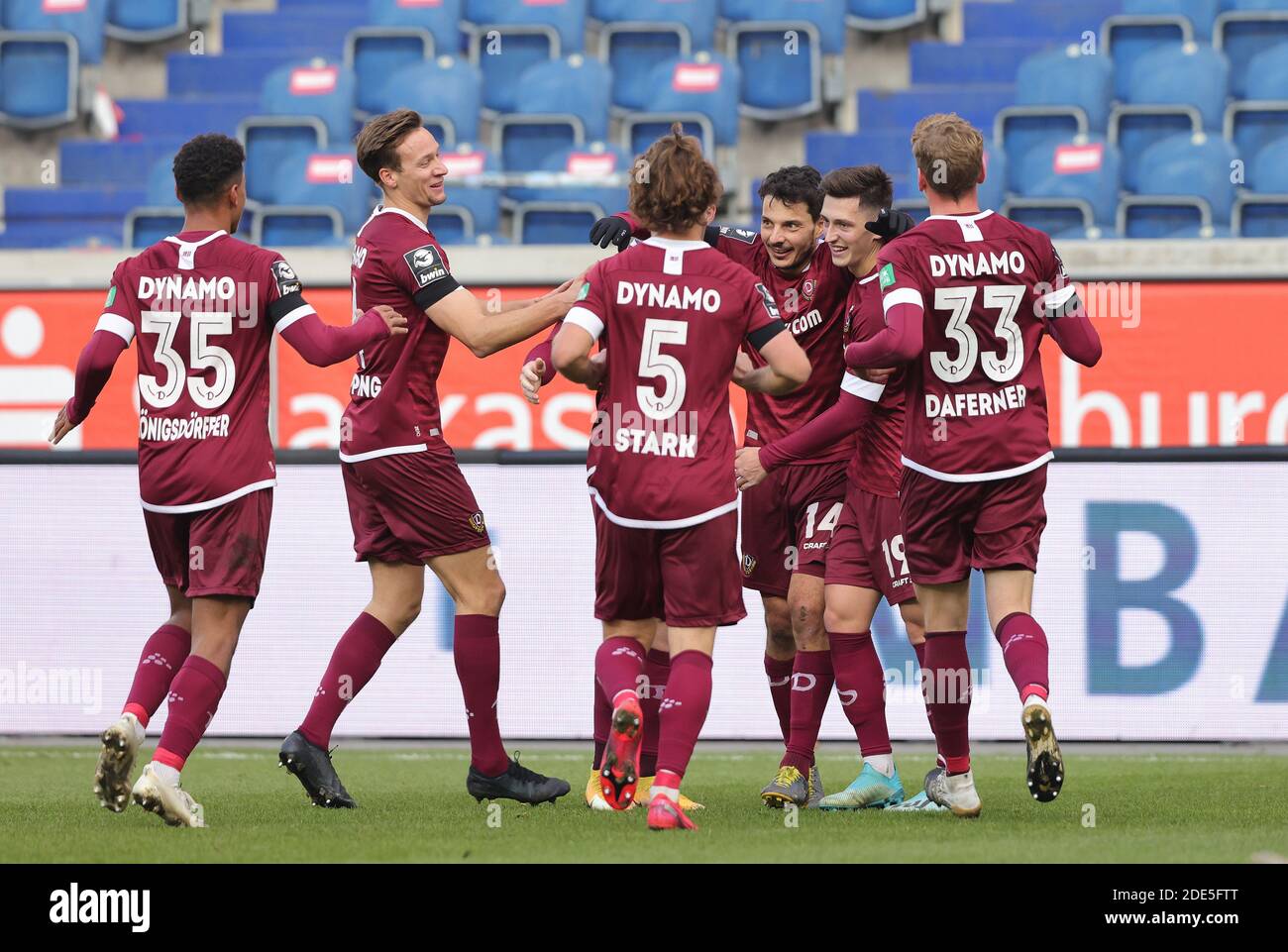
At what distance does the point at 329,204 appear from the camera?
38.5ft

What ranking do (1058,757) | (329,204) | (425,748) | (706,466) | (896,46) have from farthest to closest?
(896,46) → (329,204) → (425,748) → (706,466) → (1058,757)

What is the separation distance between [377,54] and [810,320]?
7.85 meters

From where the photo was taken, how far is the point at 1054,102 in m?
12.0

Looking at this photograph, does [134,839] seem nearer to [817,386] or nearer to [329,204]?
[817,386]

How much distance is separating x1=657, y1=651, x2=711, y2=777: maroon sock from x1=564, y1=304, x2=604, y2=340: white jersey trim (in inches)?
36.3

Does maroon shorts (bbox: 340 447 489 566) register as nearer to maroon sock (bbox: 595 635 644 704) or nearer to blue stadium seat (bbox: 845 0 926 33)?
maroon sock (bbox: 595 635 644 704)

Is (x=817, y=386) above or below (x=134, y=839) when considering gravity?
above

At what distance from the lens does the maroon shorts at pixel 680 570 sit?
16.6ft

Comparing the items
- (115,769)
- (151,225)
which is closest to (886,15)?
(151,225)

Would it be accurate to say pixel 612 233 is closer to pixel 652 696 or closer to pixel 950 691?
pixel 652 696

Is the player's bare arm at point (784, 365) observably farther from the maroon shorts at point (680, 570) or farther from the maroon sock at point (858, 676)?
the maroon sock at point (858, 676)

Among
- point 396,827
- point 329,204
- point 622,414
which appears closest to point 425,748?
point 396,827
